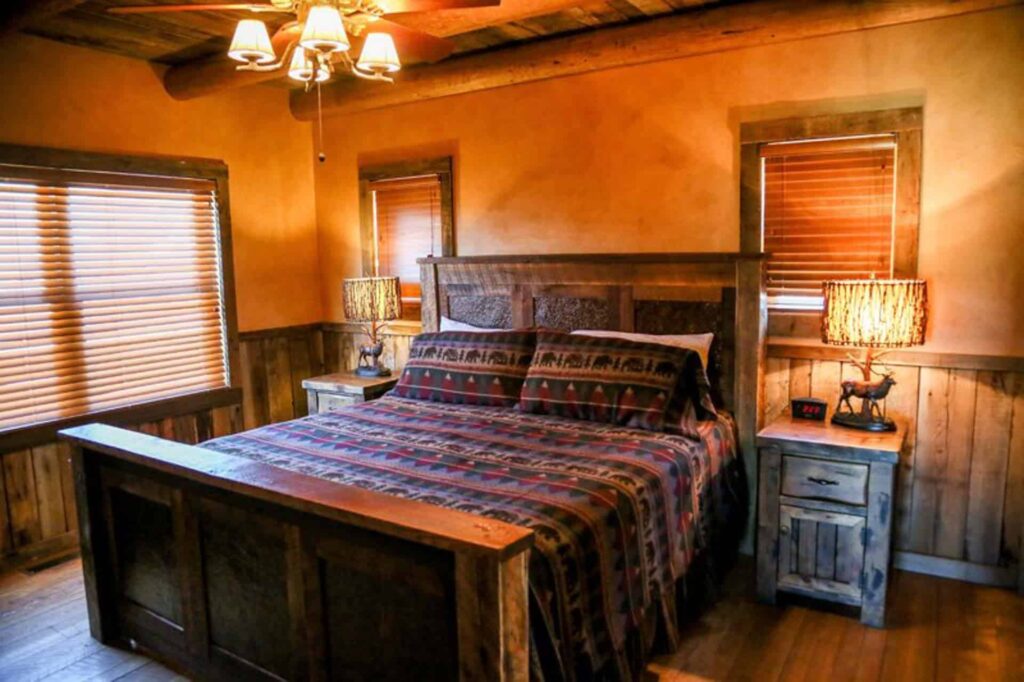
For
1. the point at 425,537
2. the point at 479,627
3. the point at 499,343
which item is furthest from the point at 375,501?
the point at 499,343

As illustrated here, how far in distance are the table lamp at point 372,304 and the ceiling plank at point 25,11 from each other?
1.89 meters

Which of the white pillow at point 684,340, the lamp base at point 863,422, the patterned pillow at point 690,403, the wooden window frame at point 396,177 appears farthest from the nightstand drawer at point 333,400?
Answer: the lamp base at point 863,422

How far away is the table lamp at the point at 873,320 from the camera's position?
2.73 m

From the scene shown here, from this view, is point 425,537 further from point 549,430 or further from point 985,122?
point 985,122

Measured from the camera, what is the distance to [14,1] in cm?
285

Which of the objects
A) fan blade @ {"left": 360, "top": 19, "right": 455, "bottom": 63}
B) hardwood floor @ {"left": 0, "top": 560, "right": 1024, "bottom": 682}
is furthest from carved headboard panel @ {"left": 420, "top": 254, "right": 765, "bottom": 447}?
fan blade @ {"left": 360, "top": 19, "right": 455, "bottom": 63}

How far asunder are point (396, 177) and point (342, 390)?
1.37m

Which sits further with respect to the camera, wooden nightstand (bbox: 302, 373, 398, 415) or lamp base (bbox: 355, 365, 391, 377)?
lamp base (bbox: 355, 365, 391, 377)

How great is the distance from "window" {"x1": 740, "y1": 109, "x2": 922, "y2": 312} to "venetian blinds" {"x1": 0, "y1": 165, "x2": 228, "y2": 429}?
300cm

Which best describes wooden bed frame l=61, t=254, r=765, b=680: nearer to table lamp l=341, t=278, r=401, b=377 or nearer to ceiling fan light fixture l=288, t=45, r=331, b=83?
ceiling fan light fixture l=288, t=45, r=331, b=83

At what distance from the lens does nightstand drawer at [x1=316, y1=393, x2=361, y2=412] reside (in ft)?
13.2

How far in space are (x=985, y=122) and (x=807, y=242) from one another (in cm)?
78

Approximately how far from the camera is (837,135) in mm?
3070

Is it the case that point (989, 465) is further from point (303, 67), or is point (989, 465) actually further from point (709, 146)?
point (303, 67)
